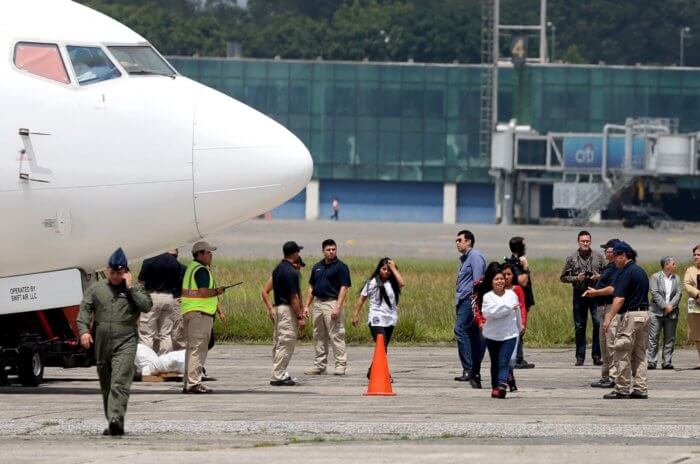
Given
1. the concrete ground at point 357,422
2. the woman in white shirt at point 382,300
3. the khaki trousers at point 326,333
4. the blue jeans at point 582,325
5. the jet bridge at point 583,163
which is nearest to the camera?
the concrete ground at point 357,422

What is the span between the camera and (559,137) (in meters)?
110

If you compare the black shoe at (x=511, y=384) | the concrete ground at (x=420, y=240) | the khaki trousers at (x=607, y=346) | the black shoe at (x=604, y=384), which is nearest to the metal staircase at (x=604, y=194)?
the concrete ground at (x=420, y=240)

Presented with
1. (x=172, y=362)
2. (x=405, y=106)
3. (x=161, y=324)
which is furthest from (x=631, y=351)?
(x=405, y=106)

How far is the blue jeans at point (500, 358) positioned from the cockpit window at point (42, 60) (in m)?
6.53

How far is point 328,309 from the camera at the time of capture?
2475 centimetres

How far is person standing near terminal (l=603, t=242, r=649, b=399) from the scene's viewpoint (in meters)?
21.1

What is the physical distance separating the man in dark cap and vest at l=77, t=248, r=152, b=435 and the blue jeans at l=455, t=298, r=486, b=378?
22.6 feet

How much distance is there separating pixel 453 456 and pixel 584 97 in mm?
104727

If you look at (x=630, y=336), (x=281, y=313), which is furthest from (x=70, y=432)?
(x=630, y=336)

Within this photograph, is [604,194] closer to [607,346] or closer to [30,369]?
[607,346]

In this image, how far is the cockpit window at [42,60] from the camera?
64.6 feet

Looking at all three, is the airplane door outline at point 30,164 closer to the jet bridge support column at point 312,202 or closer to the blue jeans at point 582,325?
the blue jeans at point 582,325

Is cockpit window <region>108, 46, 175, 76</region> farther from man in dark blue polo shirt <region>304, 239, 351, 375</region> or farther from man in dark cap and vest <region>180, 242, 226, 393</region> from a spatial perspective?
man in dark blue polo shirt <region>304, 239, 351, 375</region>

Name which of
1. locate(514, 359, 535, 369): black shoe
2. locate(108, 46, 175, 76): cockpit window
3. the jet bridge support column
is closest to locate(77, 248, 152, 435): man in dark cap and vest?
locate(108, 46, 175, 76): cockpit window
